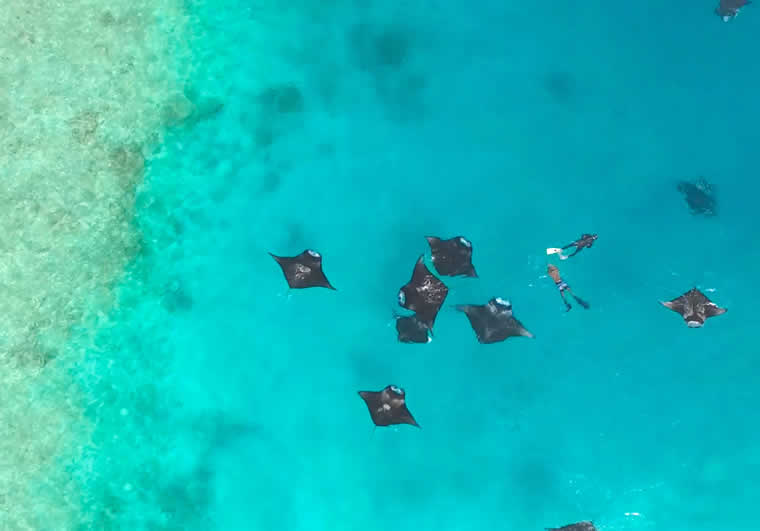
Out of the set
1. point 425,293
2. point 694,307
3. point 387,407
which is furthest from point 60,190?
point 694,307

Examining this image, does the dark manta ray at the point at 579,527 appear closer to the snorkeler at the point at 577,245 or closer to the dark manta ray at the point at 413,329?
the dark manta ray at the point at 413,329

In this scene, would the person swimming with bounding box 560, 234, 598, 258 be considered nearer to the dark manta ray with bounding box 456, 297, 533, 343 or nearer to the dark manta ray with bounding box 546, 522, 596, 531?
the dark manta ray with bounding box 456, 297, 533, 343

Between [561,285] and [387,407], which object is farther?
[561,285]

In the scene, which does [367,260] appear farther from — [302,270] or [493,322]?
[493,322]

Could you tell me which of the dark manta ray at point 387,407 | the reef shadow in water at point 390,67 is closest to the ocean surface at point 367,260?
the reef shadow in water at point 390,67

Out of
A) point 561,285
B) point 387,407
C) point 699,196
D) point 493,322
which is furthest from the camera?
point 699,196

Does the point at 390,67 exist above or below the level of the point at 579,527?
above
